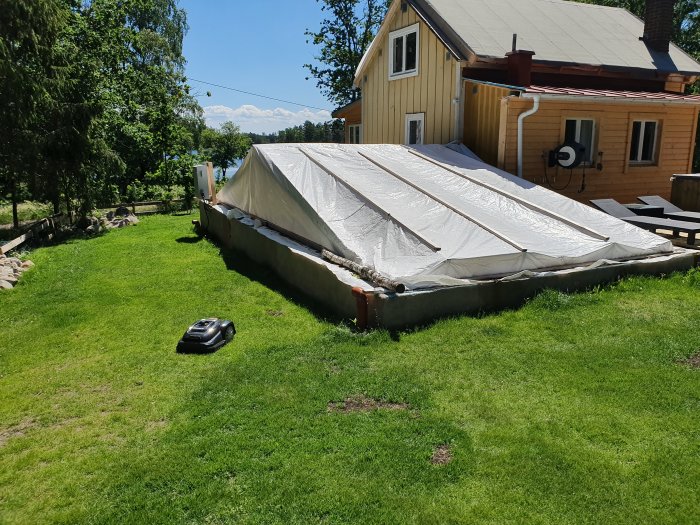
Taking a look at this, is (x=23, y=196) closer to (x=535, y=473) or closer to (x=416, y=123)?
(x=416, y=123)

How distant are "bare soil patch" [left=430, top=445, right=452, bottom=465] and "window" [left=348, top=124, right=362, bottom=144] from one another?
48.5 ft

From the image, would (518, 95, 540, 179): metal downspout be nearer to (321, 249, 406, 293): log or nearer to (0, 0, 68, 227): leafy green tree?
(321, 249, 406, 293): log

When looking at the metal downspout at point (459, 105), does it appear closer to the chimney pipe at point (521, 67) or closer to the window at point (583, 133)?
the chimney pipe at point (521, 67)

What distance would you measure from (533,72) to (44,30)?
34.8ft

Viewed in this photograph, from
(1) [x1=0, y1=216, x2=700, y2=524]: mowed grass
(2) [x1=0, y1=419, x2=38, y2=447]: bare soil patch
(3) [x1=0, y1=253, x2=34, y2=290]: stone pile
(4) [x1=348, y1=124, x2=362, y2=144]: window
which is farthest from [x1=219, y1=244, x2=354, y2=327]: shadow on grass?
(4) [x1=348, y1=124, x2=362, y2=144]: window

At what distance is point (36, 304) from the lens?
7.16 metres

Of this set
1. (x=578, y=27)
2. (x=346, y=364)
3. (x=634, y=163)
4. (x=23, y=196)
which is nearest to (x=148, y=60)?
(x=23, y=196)

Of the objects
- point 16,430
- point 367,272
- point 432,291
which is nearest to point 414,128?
point 367,272

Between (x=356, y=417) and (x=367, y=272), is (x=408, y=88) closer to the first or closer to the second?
(x=367, y=272)

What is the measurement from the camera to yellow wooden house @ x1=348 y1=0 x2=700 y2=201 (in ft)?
34.1

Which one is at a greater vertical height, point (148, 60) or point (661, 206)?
point (148, 60)

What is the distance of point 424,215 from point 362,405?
11.9ft

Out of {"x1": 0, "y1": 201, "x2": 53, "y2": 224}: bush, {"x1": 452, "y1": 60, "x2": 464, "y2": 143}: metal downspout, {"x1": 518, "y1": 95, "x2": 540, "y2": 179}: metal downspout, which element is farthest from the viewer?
{"x1": 0, "y1": 201, "x2": 53, "y2": 224}: bush

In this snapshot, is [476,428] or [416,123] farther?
[416,123]
